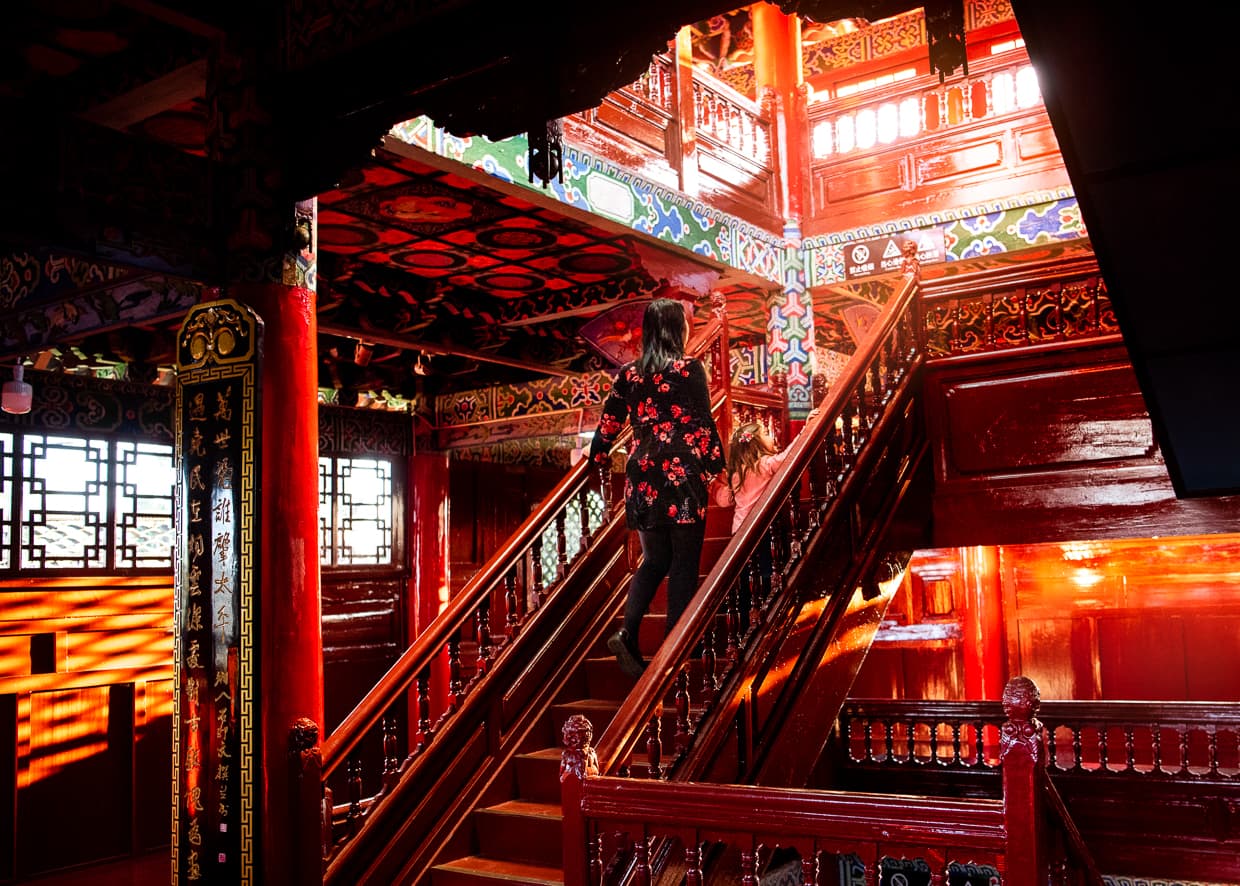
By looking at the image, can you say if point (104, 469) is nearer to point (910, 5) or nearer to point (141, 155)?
point (141, 155)

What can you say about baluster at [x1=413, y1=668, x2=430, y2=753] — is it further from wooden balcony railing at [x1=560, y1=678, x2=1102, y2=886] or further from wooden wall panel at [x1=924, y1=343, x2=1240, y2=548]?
wooden wall panel at [x1=924, y1=343, x2=1240, y2=548]

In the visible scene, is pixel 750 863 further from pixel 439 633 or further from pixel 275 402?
pixel 439 633

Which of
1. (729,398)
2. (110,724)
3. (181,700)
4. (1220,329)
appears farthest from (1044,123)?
(110,724)

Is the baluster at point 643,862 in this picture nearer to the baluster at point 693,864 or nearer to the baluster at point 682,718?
the baluster at point 693,864

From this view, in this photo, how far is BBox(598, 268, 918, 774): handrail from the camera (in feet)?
12.8

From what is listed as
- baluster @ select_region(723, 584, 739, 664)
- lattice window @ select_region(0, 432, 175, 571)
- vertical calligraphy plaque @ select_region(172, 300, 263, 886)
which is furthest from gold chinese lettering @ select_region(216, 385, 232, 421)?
lattice window @ select_region(0, 432, 175, 571)

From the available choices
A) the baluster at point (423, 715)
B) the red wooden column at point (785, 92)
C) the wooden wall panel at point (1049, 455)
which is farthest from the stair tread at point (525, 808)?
the red wooden column at point (785, 92)

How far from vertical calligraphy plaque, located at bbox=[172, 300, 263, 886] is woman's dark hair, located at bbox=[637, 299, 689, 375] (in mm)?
1574

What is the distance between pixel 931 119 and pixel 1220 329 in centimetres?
591

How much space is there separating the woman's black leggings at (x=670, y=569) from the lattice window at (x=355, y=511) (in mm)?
6528

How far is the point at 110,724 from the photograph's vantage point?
28.5 ft

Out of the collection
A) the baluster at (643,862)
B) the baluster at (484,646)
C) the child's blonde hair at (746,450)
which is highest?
the child's blonde hair at (746,450)

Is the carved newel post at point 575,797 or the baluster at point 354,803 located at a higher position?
the carved newel post at point 575,797

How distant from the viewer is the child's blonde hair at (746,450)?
6.66 m
